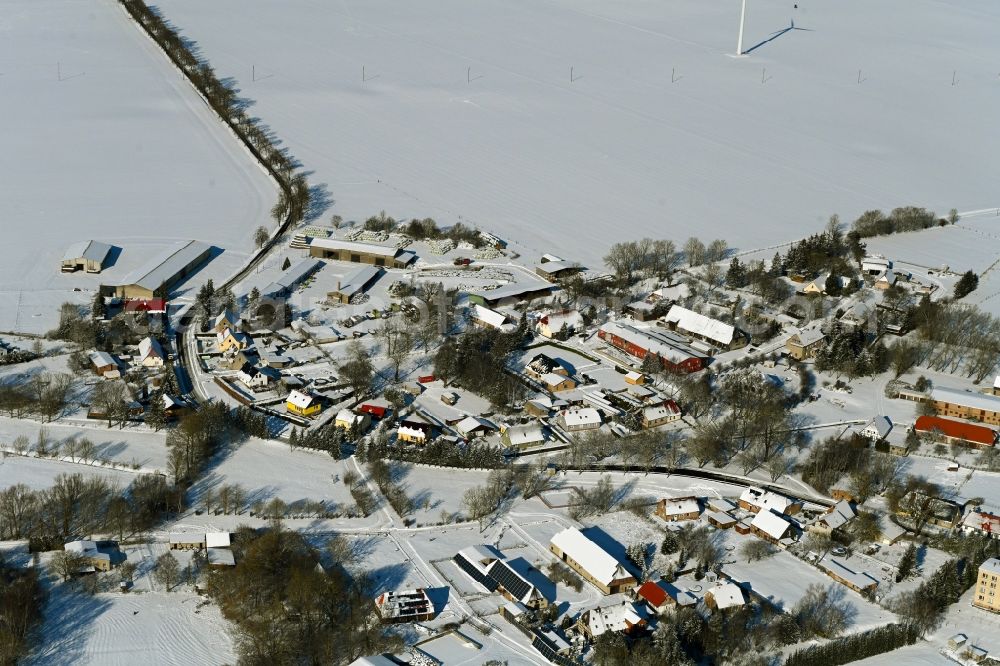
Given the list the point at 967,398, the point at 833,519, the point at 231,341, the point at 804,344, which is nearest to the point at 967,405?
the point at 967,398

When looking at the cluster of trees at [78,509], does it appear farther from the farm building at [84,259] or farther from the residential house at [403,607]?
the farm building at [84,259]

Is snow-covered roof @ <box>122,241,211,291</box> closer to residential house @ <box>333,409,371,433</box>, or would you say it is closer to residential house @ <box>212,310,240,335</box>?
residential house @ <box>212,310,240,335</box>

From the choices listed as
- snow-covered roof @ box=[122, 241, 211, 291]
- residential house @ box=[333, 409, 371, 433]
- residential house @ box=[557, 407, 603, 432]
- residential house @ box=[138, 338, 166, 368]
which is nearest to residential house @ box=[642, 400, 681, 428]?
residential house @ box=[557, 407, 603, 432]

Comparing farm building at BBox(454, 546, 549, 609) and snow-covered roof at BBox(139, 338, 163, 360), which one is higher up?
snow-covered roof at BBox(139, 338, 163, 360)

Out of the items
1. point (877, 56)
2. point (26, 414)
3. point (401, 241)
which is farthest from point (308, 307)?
point (877, 56)

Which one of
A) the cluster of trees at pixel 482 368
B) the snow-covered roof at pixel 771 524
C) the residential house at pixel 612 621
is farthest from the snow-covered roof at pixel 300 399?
the snow-covered roof at pixel 771 524

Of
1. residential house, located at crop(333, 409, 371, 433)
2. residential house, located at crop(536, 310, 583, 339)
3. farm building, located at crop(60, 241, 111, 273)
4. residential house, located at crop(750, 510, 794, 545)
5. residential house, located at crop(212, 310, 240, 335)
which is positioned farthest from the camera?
farm building, located at crop(60, 241, 111, 273)

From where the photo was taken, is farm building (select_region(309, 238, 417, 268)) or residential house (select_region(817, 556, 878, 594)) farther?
farm building (select_region(309, 238, 417, 268))

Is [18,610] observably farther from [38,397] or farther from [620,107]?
[620,107]
